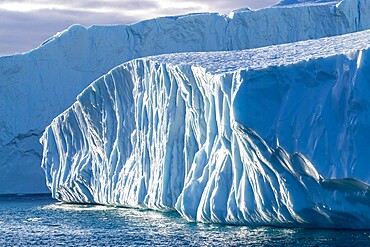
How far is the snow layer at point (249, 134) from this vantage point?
13242 millimetres

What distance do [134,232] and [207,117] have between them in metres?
2.57

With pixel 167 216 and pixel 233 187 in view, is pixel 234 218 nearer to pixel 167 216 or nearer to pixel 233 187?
pixel 233 187

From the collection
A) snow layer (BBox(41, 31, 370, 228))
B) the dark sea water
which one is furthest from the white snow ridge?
the dark sea water

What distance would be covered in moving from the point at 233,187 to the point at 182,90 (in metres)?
3.35

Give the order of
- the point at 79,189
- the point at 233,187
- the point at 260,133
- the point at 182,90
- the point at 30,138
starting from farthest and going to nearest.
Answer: the point at 30,138 → the point at 79,189 → the point at 182,90 → the point at 233,187 → the point at 260,133

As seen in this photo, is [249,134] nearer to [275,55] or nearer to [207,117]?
[275,55]

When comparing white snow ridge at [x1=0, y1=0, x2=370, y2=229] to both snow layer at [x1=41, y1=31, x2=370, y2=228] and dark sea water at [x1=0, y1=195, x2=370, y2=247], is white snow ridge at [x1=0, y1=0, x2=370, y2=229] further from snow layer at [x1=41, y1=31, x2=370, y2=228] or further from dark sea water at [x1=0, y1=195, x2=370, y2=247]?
dark sea water at [x1=0, y1=195, x2=370, y2=247]

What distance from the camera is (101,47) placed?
30500 mm

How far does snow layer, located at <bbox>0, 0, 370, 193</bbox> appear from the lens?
30172 millimetres

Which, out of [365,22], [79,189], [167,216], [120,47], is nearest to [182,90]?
[167,216]

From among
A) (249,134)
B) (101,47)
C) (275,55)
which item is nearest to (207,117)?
(275,55)

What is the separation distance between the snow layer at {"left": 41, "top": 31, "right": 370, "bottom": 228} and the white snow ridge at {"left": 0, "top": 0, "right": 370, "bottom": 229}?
0.02 m

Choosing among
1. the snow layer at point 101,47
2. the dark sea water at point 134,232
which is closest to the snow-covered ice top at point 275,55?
the dark sea water at point 134,232

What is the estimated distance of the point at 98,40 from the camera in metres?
30.5
